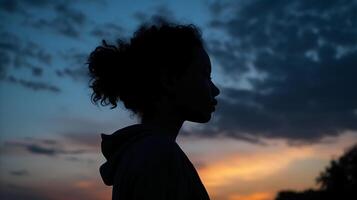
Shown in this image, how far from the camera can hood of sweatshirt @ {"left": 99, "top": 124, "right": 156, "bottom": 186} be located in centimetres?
247

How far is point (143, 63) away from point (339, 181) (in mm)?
57851

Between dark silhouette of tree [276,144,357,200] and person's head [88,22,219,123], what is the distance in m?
54.8

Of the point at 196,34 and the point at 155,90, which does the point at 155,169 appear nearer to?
the point at 155,90

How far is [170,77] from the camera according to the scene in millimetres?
2748

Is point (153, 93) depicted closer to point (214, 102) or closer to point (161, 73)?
point (161, 73)

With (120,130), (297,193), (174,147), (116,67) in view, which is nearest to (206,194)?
(174,147)

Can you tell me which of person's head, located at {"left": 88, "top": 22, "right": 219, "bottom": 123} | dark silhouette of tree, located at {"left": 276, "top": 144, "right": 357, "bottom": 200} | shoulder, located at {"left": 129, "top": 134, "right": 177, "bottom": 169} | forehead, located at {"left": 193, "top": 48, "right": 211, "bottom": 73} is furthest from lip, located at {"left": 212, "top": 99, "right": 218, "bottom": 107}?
dark silhouette of tree, located at {"left": 276, "top": 144, "right": 357, "bottom": 200}

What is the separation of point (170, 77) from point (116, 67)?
15.8 inches

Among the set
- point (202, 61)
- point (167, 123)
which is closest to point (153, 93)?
point (167, 123)

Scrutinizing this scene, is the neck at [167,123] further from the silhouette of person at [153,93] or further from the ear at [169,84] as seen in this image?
the ear at [169,84]

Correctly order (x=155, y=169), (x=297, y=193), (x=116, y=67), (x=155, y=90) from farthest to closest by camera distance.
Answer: (x=297, y=193) < (x=116, y=67) < (x=155, y=90) < (x=155, y=169)

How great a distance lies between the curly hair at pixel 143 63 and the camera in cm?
276

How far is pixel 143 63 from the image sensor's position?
2793 mm

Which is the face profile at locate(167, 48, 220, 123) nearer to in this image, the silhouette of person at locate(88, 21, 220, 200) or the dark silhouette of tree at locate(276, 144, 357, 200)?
the silhouette of person at locate(88, 21, 220, 200)
